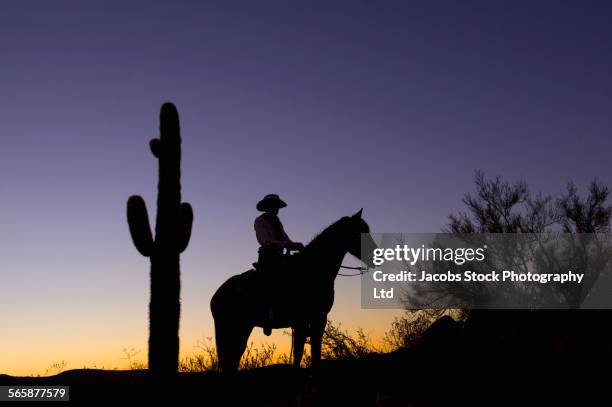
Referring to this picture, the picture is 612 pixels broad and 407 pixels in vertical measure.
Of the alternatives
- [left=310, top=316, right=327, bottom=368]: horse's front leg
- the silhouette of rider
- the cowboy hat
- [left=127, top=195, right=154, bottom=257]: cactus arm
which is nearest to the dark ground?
[left=310, top=316, right=327, bottom=368]: horse's front leg

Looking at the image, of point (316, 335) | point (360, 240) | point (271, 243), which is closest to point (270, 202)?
point (271, 243)

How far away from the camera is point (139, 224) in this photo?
832cm

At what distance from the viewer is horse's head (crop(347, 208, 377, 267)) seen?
10625 millimetres

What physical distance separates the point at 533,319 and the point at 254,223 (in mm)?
4755

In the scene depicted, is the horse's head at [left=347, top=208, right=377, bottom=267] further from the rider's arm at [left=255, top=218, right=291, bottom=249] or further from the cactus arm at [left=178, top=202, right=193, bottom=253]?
the cactus arm at [left=178, top=202, right=193, bottom=253]

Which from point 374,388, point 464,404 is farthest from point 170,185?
point 464,404

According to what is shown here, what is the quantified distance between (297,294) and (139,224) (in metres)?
3.19

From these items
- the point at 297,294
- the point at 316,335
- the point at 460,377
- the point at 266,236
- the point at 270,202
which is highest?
the point at 270,202

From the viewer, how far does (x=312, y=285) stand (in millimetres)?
10227

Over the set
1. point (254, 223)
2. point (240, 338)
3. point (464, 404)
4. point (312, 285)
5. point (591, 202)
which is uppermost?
point (591, 202)

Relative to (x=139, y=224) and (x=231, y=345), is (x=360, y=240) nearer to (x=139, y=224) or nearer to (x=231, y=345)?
(x=231, y=345)

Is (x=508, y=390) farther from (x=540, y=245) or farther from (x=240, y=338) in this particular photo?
(x=540, y=245)

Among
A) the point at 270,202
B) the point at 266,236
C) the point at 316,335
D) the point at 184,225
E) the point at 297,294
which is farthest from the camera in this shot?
the point at 270,202

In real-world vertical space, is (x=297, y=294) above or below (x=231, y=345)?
above
